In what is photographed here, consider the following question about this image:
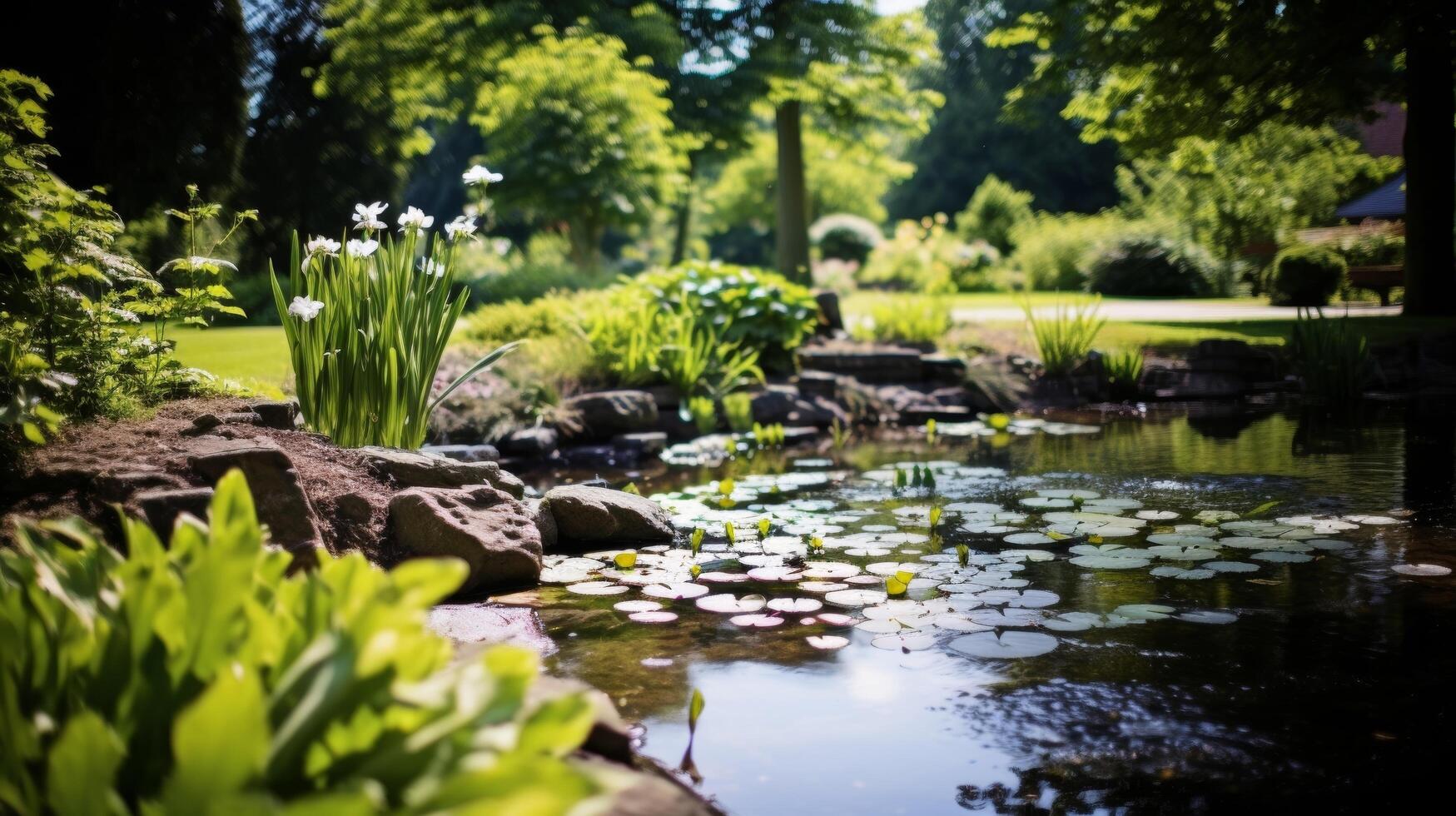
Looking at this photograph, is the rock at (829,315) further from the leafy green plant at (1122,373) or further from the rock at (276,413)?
the rock at (276,413)

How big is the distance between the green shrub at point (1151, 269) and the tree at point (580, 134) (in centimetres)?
778

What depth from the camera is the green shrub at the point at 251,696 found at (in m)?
1.13

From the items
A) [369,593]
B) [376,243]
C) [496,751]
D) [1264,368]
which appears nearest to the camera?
[496,751]

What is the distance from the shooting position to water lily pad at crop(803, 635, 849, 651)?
328 cm

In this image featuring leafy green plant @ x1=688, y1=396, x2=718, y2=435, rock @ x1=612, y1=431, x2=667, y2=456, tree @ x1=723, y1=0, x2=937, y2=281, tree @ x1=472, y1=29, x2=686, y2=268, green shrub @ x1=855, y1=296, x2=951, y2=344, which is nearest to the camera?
rock @ x1=612, y1=431, x2=667, y2=456

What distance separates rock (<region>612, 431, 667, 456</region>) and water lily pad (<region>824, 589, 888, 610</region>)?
4.05 metres

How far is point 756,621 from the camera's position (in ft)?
11.6

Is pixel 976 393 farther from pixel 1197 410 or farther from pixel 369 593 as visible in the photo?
pixel 369 593

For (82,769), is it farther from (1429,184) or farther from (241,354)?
(1429,184)

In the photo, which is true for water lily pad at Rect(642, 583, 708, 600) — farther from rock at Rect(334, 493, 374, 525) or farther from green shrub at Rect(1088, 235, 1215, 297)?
green shrub at Rect(1088, 235, 1215, 297)

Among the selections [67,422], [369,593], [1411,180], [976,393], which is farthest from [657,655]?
[1411,180]

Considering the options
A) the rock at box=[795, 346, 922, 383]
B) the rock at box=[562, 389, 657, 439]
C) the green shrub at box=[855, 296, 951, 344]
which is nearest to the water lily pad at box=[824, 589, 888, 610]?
the rock at box=[562, 389, 657, 439]

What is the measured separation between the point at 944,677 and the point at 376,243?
292cm

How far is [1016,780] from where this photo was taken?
241 centimetres
